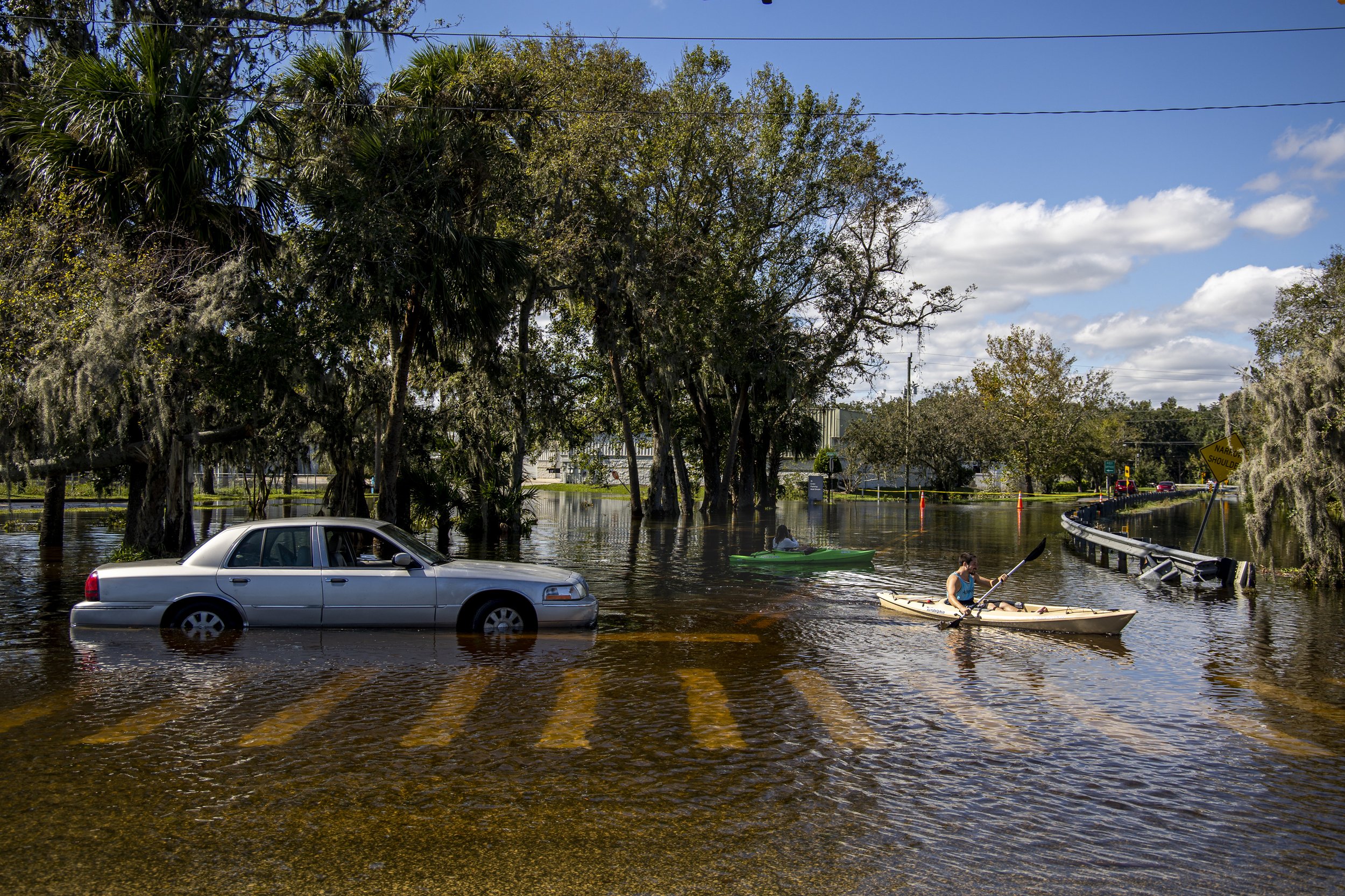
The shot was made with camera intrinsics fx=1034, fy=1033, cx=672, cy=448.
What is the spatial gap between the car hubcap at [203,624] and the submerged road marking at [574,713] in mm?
4406

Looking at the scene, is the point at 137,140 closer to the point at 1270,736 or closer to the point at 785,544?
the point at 785,544

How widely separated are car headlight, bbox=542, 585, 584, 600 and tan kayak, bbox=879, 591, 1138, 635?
5229 millimetres

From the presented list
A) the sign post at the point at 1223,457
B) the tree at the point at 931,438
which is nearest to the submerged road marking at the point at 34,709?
the sign post at the point at 1223,457

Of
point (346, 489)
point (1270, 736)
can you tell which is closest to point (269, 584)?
point (1270, 736)

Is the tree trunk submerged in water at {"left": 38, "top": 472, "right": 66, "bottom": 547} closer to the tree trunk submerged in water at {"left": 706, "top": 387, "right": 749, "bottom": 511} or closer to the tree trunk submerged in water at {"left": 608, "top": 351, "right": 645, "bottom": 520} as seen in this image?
the tree trunk submerged in water at {"left": 608, "top": 351, "right": 645, "bottom": 520}

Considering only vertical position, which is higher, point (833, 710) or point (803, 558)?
point (803, 558)

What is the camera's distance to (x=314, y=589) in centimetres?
1188

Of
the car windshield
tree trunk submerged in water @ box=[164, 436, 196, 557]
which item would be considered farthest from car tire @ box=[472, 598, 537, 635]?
tree trunk submerged in water @ box=[164, 436, 196, 557]

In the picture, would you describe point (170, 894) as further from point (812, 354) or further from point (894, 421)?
point (894, 421)

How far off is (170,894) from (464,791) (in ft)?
6.29

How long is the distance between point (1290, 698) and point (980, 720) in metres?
3.42

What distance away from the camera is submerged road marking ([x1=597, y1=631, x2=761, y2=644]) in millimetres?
12523

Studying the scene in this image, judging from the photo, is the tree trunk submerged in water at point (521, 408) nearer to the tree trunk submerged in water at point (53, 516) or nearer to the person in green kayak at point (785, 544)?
the person in green kayak at point (785, 544)

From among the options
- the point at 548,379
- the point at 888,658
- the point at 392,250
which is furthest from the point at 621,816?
the point at 548,379
